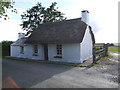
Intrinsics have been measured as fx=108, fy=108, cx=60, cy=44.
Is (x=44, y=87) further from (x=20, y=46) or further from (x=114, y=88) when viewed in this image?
(x=20, y=46)

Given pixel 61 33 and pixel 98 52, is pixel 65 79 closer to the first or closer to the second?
pixel 98 52

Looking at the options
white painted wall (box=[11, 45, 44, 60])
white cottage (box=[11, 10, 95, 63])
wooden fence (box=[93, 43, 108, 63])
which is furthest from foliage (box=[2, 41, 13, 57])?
wooden fence (box=[93, 43, 108, 63])

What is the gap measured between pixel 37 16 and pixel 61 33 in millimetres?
15215

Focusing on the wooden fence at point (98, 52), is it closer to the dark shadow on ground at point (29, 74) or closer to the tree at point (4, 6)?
the dark shadow on ground at point (29, 74)

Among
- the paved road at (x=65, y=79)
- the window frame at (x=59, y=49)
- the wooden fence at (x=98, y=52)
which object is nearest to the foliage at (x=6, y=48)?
the window frame at (x=59, y=49)

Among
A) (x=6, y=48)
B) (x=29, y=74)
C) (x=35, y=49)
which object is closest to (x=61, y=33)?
(x=35, y=49)

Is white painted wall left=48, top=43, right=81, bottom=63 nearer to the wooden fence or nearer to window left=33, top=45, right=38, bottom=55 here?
the wooden fence

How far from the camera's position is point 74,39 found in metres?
14.4

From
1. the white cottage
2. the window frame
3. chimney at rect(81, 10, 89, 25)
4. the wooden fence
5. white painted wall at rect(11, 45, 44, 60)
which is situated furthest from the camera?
white painted wall at rect(11, 45, 44, 60)

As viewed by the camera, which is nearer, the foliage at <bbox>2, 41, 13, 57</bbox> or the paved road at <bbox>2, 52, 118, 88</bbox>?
the paved road at <bbox>2, 52, 118, 88</bbox>

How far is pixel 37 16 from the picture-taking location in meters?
29.1

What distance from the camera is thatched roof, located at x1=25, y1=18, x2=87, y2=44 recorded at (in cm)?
1487

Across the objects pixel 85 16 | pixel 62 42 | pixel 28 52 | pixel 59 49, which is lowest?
pixel 28 52

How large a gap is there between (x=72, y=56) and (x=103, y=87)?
8.62 m
